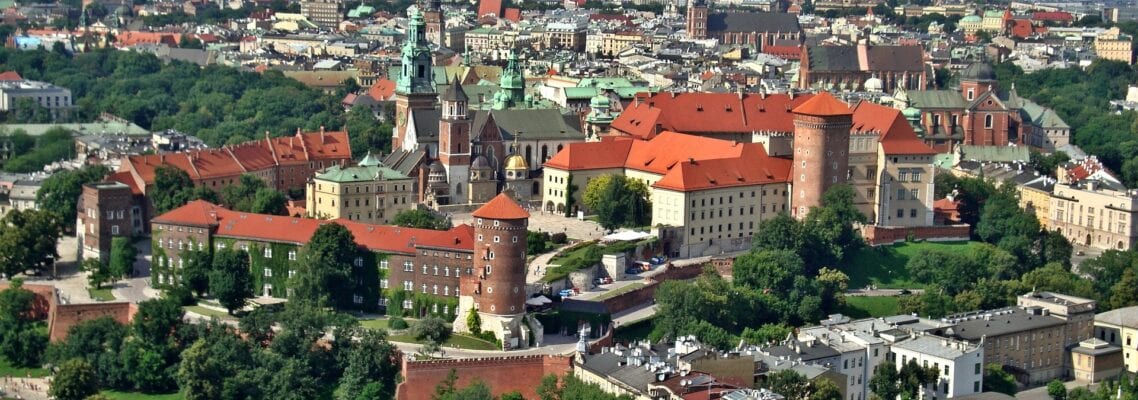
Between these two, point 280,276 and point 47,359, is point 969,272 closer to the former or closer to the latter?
point 280,276

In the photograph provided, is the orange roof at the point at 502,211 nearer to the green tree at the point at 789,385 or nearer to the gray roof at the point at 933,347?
the green tree at the point at 789,385

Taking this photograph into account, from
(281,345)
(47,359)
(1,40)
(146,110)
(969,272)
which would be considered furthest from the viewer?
(1,40)

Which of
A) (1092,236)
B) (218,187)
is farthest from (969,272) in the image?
(218,187)

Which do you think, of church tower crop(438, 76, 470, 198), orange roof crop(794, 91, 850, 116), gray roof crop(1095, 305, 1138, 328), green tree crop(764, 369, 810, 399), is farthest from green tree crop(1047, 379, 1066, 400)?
church tower crop(438, 76, 470, 198)

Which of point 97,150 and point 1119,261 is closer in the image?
point 1119,261

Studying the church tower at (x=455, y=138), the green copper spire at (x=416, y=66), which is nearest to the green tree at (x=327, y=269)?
the church tower at (x=455, y=138)

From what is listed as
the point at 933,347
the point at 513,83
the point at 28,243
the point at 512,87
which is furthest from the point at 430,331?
the point at 513,83

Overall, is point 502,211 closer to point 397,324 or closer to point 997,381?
point 397,324
